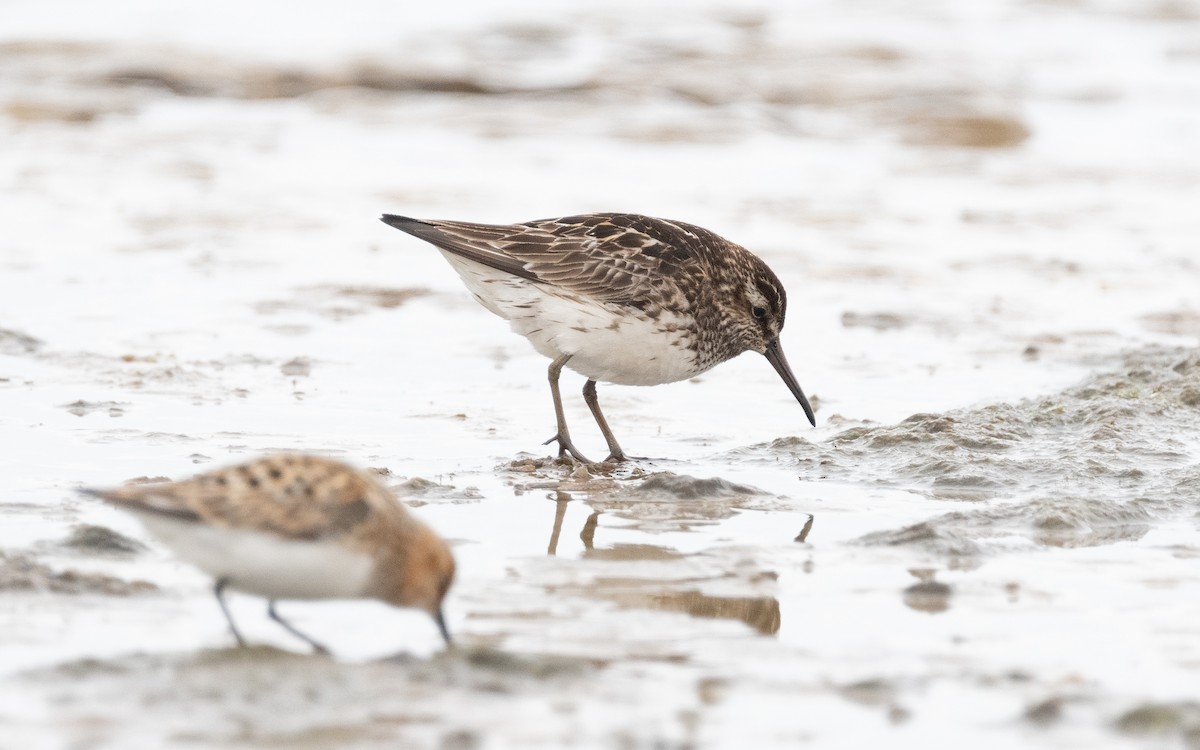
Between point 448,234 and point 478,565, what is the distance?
3.05m

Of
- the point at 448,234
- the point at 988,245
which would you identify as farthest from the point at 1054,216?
the point at 448,234

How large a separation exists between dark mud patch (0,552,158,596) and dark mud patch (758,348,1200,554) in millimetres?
3054

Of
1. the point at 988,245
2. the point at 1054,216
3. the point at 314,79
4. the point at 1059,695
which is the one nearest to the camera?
the point at 1059,695

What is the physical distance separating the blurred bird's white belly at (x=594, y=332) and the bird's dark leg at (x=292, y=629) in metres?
3.43

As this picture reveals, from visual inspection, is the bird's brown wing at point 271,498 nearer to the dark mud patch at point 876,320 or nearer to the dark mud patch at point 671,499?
the dark mud patch at point 671,499

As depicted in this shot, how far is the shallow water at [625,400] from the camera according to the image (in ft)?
17.2

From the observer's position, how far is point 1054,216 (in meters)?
15.8

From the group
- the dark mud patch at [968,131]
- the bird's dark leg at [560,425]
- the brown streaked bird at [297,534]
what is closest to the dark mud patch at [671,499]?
the bird's dark leg at [560,425]

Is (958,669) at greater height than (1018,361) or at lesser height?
greater

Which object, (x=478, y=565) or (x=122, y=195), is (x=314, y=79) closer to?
(x=122, y=195)

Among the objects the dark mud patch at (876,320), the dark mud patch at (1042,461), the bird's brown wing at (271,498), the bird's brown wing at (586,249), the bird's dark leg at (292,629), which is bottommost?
the dark mud patch at (876,320)

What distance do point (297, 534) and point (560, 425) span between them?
3.68 m

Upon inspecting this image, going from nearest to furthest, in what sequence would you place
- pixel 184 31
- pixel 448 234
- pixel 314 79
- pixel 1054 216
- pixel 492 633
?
pixel 492 633 → pixel 448 234 → pixel 1054 216 → pixel 314 79 → pixel 184 31

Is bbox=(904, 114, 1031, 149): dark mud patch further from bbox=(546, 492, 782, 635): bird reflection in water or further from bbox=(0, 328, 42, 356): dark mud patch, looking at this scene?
bbox=(546, 492, 782, 635): bird reflection in water
